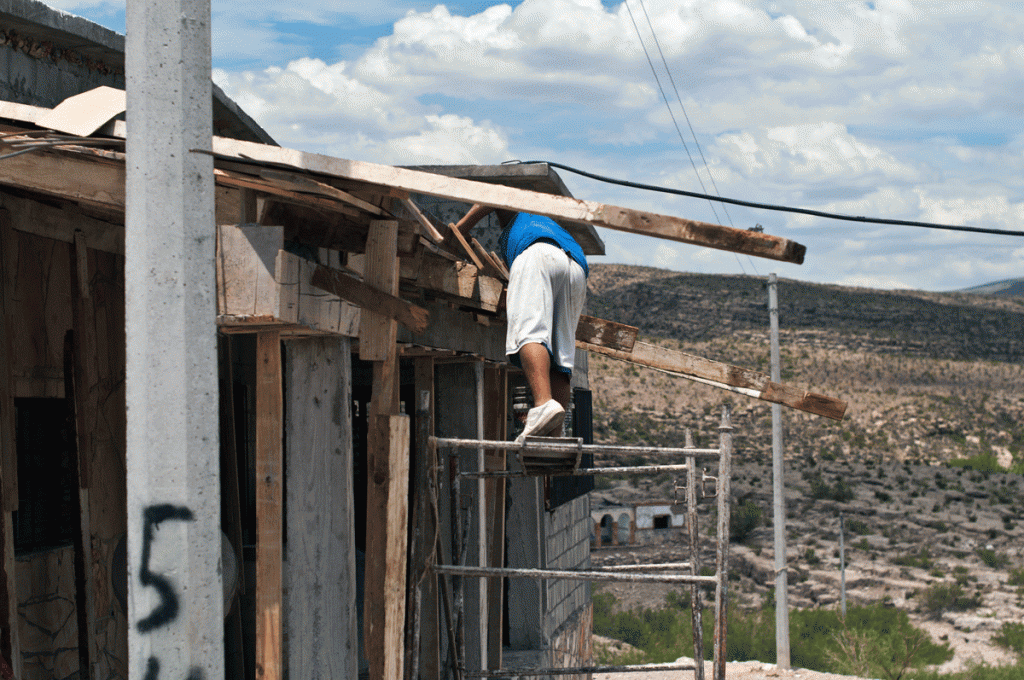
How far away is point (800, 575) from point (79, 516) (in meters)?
28.4

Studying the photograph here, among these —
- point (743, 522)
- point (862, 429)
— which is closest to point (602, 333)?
point (743, 522)

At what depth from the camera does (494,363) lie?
26.7ft

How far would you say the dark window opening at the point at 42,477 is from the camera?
18.2 ft

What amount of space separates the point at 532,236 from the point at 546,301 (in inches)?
17.7

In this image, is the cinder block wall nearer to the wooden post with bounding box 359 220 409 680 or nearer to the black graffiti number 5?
the wooden post with bounding box 359 220 409 680

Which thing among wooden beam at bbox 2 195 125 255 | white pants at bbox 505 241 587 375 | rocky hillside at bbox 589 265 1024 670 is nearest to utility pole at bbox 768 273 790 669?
rocky hillside at bbox 589 265 1024 670

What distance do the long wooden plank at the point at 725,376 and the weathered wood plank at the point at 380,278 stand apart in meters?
2.47

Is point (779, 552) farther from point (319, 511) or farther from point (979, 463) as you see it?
point (979, 463)

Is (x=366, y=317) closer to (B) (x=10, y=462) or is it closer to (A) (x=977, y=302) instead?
(B) (x=10, y=462)

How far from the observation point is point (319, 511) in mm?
4562

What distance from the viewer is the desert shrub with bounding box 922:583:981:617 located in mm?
27266

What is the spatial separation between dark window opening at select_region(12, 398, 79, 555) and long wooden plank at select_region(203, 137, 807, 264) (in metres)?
2.53

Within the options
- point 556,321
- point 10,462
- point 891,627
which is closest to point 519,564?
point 556,321

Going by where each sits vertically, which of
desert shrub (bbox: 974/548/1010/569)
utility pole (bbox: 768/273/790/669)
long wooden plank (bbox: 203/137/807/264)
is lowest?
desert shrub (bbox: 974/548/1010/569)
